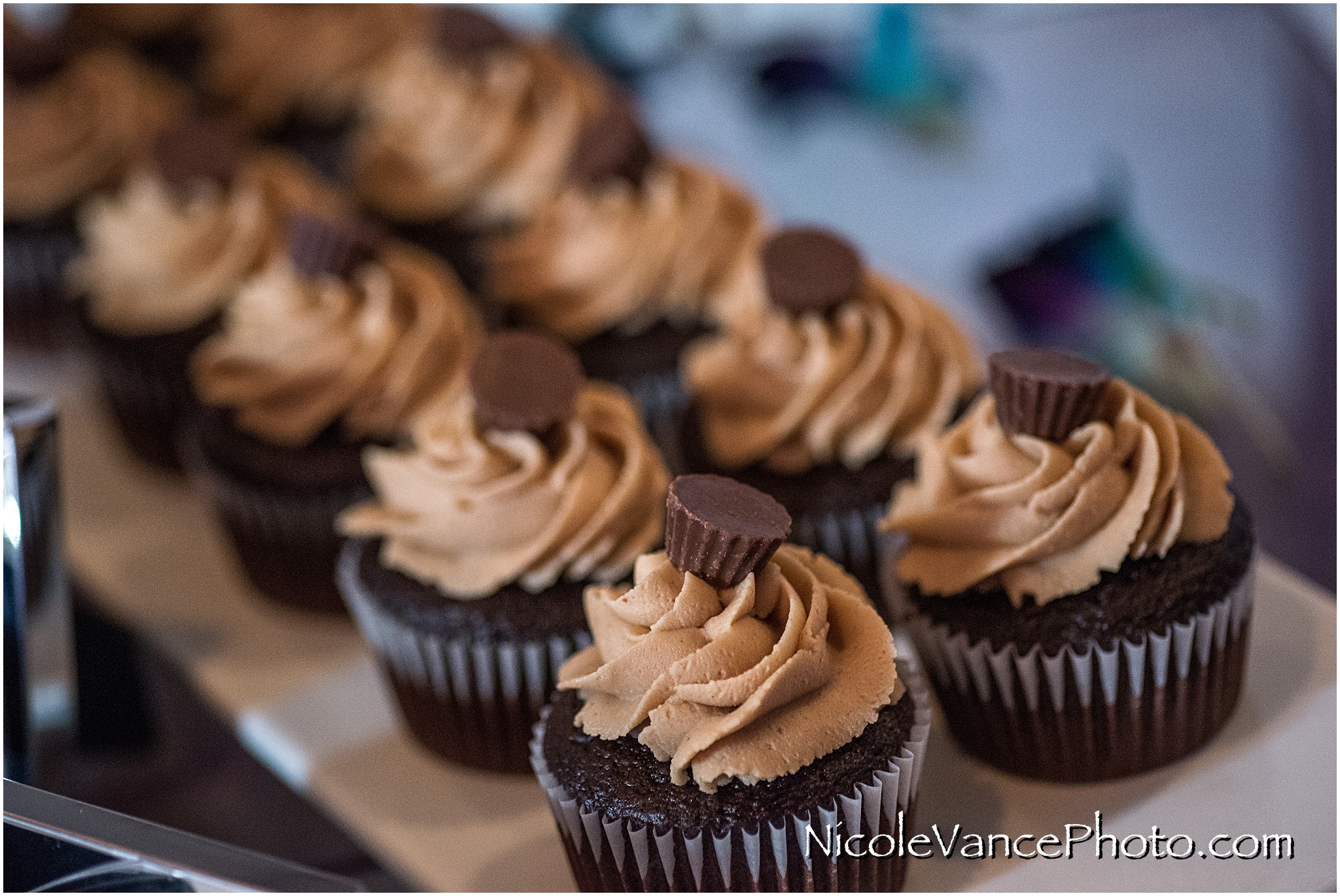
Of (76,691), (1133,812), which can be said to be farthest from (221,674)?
(1133,812)

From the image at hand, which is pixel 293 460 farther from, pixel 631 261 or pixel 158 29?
pixel 158 29

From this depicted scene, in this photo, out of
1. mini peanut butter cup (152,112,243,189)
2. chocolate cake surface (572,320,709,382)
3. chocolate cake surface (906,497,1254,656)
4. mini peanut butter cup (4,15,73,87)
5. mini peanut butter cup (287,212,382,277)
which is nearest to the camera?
chocolate cake surface (906,497,1254,656)

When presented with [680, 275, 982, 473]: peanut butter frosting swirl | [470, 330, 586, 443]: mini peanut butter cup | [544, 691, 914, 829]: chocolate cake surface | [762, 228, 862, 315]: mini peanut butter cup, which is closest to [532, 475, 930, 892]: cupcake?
[544, 691, 914, 829]: chocolate cake surface

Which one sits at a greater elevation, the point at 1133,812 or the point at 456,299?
the point at 456,299

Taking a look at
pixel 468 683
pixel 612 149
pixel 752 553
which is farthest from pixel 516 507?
pixel 612 149

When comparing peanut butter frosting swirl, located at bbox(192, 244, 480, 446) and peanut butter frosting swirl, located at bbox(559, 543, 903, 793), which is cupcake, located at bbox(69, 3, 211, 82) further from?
peanut butter frosting swirl, located at bbox(559, 543, 903, 793)

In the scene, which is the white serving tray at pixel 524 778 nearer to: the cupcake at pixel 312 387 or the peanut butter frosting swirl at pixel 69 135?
the cupcake at pixel 312 387

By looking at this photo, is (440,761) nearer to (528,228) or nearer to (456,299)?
(456,299)
